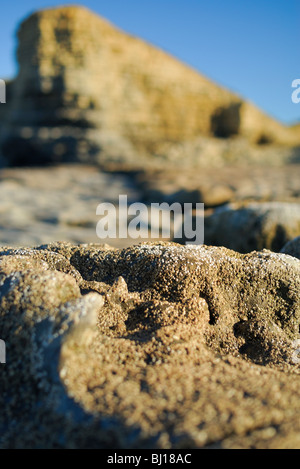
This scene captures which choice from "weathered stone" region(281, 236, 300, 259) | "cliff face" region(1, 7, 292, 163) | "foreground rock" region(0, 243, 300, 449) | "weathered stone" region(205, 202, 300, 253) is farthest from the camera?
"cliff face" region(1, 7, 292, 163)

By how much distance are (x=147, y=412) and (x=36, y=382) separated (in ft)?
0.96

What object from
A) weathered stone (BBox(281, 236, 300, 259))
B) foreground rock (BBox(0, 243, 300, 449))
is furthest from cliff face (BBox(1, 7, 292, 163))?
foreground rock (BBox(0, 243, 300, 449))

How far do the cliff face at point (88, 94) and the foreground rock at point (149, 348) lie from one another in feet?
45.1

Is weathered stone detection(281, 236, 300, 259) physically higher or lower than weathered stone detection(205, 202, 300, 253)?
lower

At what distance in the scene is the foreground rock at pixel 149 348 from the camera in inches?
34.2

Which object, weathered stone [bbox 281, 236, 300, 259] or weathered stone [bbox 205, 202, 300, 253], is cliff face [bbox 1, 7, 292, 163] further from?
weathered stone [bbox 281, 236, 300, 259]

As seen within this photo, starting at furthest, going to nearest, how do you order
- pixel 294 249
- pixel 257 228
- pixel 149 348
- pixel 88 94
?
pixel 88 94 → pixel 257 228 → pixel 294 249 → pixel 149 348

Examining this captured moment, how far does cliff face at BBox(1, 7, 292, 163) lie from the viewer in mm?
15273

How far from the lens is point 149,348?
44.3 inches

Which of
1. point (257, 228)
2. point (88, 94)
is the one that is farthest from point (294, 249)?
point (88, 94)

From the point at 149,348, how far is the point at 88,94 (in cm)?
1567

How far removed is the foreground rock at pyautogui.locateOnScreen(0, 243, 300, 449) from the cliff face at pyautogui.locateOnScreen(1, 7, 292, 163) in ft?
45.1

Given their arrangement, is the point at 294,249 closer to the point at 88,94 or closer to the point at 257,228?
the point at 257,228
